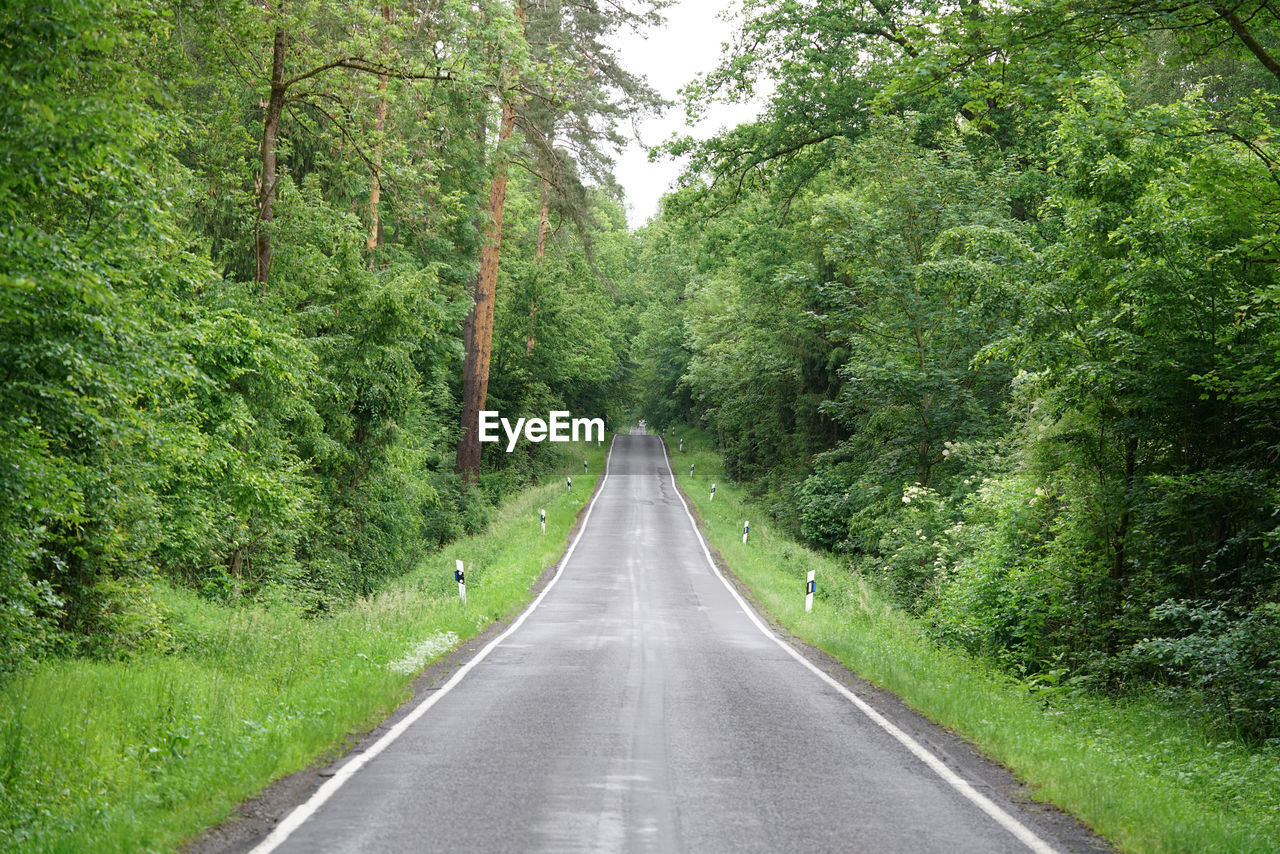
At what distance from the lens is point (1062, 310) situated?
12039 mm

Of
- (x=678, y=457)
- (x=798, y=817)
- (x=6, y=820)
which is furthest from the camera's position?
(x=678, y=457)

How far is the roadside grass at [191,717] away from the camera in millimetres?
5641

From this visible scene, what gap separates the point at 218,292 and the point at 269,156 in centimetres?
260

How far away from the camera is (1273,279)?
32.4ft

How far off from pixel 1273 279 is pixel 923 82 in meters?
4.53

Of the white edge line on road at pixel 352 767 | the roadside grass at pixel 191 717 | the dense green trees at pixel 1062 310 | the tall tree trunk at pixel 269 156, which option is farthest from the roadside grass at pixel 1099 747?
the tall tree trunk at pixel 269 156

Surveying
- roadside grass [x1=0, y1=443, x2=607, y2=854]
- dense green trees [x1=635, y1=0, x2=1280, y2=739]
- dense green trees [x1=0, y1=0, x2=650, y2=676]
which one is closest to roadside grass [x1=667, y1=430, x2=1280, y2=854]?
dense green trees [x1=635, y1=0, x2=1280, y2=739]

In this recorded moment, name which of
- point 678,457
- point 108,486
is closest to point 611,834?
point 108,486

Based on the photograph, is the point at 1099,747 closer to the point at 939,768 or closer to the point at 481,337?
the point at 939,768

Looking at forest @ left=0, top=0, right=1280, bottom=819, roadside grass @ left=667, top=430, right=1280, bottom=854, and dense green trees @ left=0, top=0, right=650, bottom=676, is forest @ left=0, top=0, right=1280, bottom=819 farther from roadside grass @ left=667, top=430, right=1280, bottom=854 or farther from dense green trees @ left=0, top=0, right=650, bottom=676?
roadside grass @ left=667, top=430, right=1280, bottom=854

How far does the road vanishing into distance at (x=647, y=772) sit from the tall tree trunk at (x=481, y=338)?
20543mm

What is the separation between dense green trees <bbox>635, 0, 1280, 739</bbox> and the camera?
29.1 ft

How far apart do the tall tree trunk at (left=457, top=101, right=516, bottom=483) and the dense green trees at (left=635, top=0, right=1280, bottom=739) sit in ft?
23.6

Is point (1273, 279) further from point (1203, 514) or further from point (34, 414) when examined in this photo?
point (34, 414)
